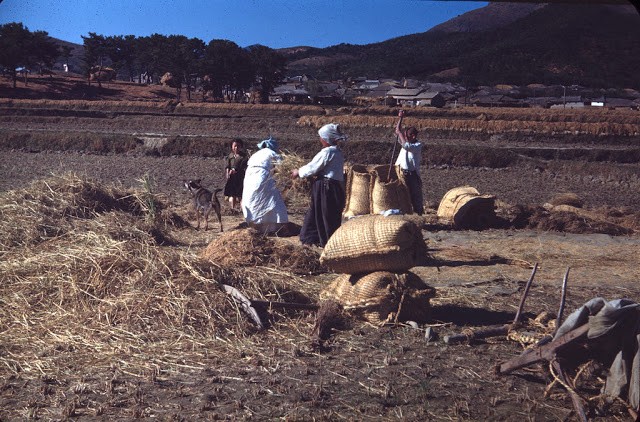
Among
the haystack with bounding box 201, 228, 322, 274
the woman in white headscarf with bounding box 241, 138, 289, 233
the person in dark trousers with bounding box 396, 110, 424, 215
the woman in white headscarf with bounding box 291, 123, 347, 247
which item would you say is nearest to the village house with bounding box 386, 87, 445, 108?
the person in dark trousers with bounding box 396, 110, 424, 215

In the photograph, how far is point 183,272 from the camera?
5.58 metres

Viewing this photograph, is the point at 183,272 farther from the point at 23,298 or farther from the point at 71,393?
the point at 71,393

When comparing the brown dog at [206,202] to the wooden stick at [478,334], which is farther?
the brown dog at [206,202]

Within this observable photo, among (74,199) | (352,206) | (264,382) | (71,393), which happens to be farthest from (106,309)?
(352,206)

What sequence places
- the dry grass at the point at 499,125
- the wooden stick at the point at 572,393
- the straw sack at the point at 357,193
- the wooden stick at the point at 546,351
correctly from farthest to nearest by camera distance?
the dry grass at the point at 499,125
the straw sack at the point at 357,193
the wooden stick at the point at 546,351
the wooden stick at the point at 572,393

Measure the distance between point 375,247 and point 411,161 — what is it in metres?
4.55

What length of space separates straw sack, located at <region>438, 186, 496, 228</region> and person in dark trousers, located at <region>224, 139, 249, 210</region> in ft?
9.66

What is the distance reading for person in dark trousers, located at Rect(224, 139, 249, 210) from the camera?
9945mm

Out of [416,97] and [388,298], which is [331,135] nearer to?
[388,298]

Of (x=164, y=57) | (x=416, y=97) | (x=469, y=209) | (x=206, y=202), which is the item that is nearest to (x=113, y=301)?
(x=206, y=202)

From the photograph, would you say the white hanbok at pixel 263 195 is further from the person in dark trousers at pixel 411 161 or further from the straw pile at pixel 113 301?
the straw pile at pixel 113 301

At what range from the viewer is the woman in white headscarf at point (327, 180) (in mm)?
7656

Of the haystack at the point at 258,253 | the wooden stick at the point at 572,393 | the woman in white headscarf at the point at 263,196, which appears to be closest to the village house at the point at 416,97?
the woman in white headscarf at the point at 263,196

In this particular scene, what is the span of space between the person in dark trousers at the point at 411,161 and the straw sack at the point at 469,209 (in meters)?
0.44
